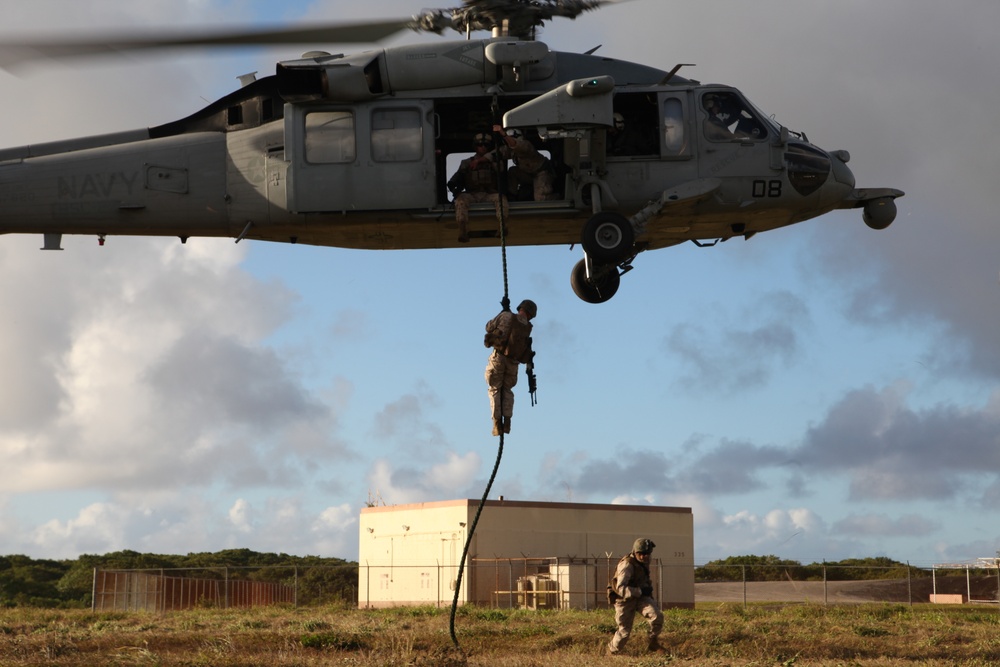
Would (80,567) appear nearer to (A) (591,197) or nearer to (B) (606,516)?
(B) (606,516)

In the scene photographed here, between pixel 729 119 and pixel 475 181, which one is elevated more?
pixel 729 119

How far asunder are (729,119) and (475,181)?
3644 millimetres

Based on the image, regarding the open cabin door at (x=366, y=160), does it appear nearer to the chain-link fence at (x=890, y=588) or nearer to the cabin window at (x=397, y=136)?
the cabin window at (x=397, y=136)

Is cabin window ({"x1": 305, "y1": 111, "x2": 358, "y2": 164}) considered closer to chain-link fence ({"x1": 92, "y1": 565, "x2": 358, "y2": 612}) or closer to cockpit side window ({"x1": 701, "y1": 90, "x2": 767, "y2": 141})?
cockpit side window ({"x1": 701, "y1": 90, "x2": 767, "y2": 141})

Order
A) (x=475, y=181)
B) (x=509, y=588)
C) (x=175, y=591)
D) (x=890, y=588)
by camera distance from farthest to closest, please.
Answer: (x=890, y=588) → (x=175, y=591) → (x=509, y=588) → (x=475, y=181)

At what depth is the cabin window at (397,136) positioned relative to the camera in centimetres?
1617

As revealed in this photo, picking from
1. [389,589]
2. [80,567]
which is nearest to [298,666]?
[389,589]

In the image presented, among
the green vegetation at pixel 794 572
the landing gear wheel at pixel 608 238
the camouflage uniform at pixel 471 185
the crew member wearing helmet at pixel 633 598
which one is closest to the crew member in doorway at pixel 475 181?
the camouflage uniform at pixel 471 185

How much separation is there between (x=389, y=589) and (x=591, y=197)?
82.4ft

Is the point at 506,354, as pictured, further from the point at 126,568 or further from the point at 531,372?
the point at 126,568

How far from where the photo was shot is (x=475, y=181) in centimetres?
1638

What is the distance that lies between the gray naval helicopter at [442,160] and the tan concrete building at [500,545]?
19.4m

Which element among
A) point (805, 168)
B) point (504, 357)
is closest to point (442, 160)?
point (504, 357)

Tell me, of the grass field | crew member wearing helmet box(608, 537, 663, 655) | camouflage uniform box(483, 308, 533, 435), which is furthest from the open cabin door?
the grass field
